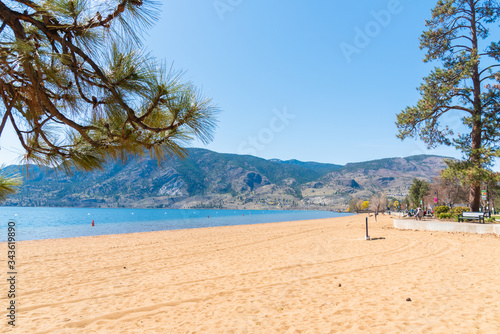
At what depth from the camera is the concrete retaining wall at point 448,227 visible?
41.4 ft

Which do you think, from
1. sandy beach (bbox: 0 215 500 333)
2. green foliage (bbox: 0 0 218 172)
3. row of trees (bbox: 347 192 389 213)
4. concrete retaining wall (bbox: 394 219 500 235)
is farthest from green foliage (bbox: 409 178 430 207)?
green foliage (bbox: 0 0 218 172)

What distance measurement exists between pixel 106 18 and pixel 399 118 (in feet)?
57.7

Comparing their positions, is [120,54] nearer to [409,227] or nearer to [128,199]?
[409,227]

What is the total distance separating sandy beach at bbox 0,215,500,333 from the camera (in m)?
3.81

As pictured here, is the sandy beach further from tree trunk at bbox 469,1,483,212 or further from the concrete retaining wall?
tree trunk at bbox 469,1,483,212

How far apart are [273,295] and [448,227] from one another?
13634 mm

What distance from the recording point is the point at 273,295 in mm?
5109

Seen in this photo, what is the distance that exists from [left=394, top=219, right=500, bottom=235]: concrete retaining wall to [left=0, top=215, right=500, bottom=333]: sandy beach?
5.65m

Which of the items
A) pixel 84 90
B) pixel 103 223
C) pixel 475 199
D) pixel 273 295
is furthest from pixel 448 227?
pixel 103 223

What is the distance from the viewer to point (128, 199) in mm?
188250

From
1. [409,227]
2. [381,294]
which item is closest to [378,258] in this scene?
[381,294]

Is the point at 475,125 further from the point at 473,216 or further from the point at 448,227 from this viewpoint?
the point at 448,227

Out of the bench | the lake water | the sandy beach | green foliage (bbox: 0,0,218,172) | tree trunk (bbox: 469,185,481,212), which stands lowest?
the lake water

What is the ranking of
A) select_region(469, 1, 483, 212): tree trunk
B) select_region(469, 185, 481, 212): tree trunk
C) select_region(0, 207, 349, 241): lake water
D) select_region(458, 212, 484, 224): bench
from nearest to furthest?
select_region(469, 1, 483, 212): tree trunk < select_region(458, 212, 484, 224): bench < select_region(469, 185, 481, 212): tree trunk < select_region(0, 207, 349, 241): lake water
